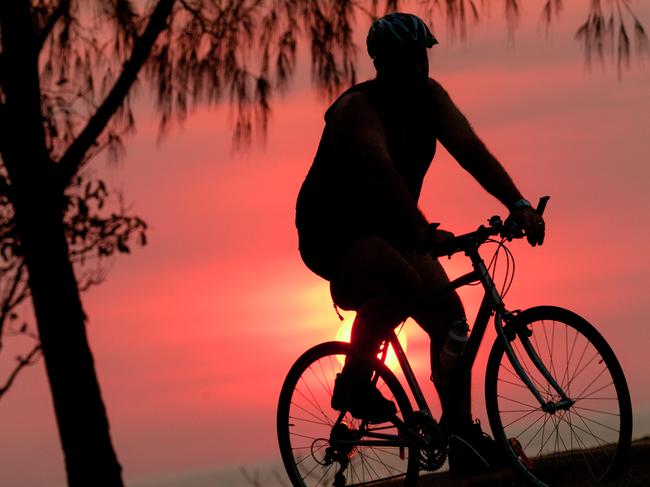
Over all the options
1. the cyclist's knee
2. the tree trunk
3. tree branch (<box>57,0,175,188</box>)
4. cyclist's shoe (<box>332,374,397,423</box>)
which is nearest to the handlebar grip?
the cyclist's knee

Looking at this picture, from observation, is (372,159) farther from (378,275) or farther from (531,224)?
(531,224)

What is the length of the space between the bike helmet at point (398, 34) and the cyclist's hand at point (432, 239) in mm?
738

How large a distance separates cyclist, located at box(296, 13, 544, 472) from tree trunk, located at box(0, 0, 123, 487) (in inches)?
70.4

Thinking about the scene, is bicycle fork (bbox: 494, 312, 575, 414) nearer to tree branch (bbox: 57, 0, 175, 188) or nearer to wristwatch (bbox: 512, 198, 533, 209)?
wristwatch (bbox: 512, 198, 533, 209)

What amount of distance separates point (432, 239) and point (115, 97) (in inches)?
112

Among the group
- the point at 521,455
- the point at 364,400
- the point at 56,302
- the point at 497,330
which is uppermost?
the point at 56,302

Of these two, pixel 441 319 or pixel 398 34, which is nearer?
pixel 398 34

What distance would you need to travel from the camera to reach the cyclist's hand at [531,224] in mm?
4391

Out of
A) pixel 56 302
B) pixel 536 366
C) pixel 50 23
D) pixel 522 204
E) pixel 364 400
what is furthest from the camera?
pixel 50 23

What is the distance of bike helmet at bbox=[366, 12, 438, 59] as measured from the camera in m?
4.62

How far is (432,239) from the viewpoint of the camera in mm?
4445

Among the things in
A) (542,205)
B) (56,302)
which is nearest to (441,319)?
(542,205)

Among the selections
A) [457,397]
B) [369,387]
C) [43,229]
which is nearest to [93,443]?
[43,229]

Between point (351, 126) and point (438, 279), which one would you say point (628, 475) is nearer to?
point (438, 279)
